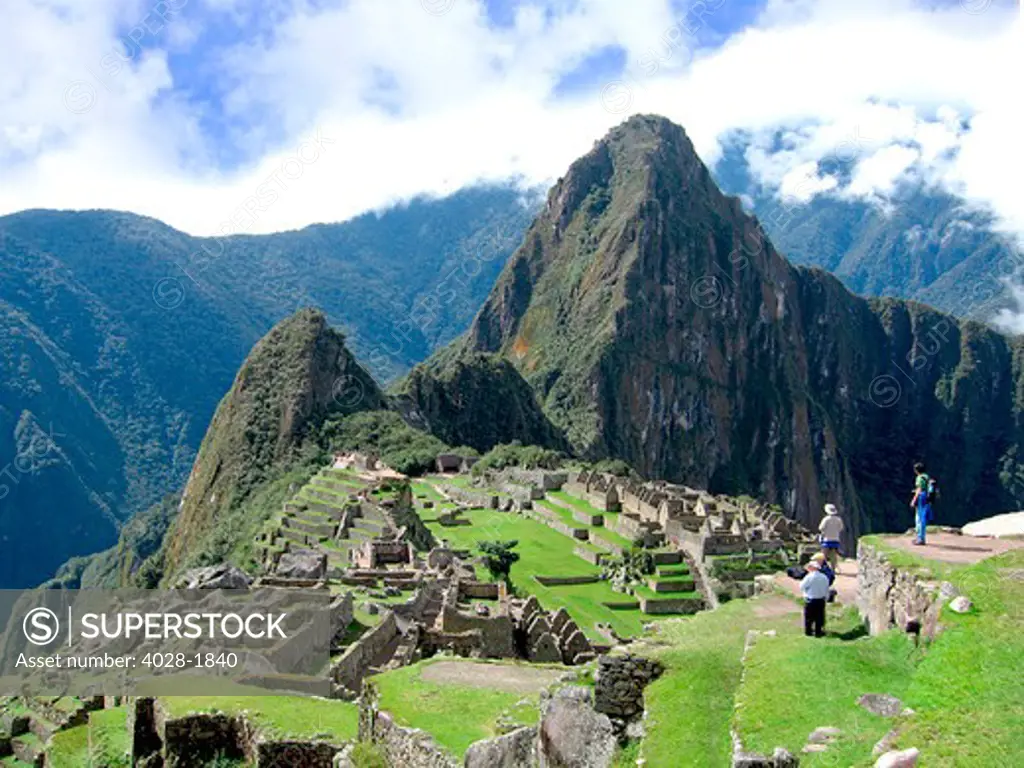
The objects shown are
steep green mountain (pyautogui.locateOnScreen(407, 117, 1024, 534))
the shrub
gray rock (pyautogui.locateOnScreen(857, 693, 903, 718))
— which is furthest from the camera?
steep green mountain (pyautogui.locateOnScreen(407, 117, 1024, 534))

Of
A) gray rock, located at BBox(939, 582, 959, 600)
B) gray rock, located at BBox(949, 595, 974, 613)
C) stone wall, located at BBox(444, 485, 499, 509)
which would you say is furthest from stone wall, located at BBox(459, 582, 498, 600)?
stone wall, located at BBox(444, 485, 499, 509)

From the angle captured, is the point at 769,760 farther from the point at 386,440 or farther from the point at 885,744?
the point at 386,440

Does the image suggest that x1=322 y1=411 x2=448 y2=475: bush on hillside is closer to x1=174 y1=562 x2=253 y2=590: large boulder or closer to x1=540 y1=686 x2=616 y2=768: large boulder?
x1=174 y1=562 x2=253 y2=590: large boulder

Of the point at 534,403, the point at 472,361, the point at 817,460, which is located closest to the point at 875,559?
the point at 472,361

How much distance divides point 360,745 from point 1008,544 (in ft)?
25.7

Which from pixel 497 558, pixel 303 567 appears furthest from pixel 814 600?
pixel 497 558

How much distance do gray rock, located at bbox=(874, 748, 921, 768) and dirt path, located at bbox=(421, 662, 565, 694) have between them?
5.92m

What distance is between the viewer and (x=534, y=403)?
140125mm

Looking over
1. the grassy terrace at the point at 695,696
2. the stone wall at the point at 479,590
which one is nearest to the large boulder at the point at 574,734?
the grassy terrace at the point at 695,696

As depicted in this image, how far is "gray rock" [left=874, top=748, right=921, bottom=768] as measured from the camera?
584 cm

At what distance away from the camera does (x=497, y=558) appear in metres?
41.6

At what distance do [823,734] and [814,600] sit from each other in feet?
10.9

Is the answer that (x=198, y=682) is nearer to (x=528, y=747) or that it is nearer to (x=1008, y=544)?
(x=528, y=747)

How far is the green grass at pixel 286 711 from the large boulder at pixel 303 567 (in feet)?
36.3
